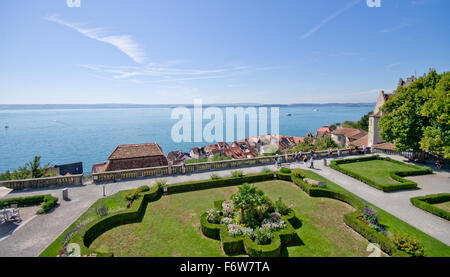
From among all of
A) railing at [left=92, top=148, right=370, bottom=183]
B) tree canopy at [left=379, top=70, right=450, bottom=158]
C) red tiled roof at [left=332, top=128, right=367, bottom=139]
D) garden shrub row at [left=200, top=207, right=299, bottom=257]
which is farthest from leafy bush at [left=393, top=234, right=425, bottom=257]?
red tiled roof at [left=332, top=128, right=367, bottom=139]

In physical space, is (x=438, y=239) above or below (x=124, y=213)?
below

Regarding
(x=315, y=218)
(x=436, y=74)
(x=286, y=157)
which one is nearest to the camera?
(x=315, y=218)

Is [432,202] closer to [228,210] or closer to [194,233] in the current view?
[228,210]

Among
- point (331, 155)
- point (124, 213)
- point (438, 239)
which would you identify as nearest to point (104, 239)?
point (124, 213)

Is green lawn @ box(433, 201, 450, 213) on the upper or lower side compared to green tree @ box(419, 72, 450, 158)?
lower

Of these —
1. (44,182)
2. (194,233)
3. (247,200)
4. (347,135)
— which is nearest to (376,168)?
(247,200)

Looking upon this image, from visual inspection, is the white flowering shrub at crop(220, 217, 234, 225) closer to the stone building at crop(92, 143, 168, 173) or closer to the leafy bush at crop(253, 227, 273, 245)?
the leafy bush at crop(253, 227, 273, 245)
